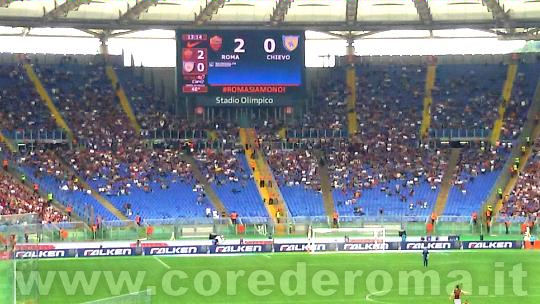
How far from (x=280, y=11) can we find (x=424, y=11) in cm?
1066

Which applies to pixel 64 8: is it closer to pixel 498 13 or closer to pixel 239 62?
pixel 239 62

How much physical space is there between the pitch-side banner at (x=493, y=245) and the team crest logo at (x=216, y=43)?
86.4 feet

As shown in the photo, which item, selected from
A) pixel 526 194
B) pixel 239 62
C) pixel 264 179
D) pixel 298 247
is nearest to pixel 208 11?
pixel 239 62

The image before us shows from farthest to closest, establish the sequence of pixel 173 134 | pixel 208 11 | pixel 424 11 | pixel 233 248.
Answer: pixel 173 134 → pixel 424 11 → pixel 208 11 → pixel 233 248

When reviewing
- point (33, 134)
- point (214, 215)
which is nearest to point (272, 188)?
point (214, 215)

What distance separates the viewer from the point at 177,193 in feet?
225

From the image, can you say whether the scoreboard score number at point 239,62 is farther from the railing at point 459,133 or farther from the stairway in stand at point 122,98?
the railing at point 459,133

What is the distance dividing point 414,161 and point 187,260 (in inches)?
1112

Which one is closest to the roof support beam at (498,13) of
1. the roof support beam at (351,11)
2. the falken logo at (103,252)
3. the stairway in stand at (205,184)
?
the roof support beam at (351,11)

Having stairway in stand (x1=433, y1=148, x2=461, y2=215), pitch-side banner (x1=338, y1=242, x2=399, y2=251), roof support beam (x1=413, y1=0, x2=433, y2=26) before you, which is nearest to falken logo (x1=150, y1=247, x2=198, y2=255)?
pitch-side banner (x1=338, y1=242, x2=399, y2=251)

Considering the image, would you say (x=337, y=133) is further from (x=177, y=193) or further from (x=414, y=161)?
(x=177, y=193)

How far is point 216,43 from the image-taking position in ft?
237

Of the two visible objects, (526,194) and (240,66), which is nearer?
(526,194)

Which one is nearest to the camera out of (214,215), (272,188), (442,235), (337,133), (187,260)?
(187,260)
